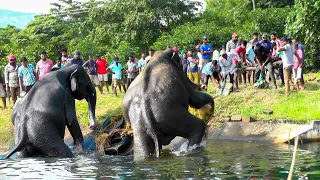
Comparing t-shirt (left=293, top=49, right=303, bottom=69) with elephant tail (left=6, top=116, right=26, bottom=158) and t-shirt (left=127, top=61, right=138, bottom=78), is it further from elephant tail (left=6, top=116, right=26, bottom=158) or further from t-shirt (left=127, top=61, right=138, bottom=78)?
elephant tail (left=6, top=116, right=26, bottom=158)

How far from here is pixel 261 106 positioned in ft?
46.2

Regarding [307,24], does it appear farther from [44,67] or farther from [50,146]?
[50,146]

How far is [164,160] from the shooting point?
8852 mm

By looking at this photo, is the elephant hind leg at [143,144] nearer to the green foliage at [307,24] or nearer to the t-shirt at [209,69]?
the t-shirt at [209,69]

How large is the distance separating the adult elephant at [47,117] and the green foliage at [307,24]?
11.9m

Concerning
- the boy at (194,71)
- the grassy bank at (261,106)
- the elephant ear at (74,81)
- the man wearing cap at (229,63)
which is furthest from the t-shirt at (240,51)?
the elephant ear at (74,81)

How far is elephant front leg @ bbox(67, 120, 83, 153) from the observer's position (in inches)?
397

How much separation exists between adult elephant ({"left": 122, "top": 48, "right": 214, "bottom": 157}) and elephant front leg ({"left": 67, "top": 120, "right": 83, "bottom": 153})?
1079mm

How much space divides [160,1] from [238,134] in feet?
69.3

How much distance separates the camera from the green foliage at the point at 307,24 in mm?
20469

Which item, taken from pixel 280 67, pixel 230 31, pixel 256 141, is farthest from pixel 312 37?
pixel 256 141

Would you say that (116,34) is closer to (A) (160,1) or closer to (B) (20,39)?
(A) (160,1)

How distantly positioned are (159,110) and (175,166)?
1.16 m

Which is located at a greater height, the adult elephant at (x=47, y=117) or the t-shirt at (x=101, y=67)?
the t-shirt at (x=101, y=67)
